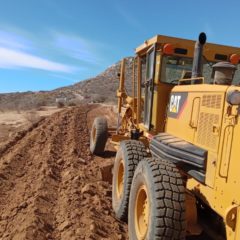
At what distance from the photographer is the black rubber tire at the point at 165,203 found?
4.54 m

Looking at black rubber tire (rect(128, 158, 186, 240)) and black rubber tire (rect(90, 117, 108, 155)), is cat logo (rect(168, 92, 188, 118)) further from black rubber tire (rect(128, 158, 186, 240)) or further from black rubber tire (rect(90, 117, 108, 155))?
black rubber tire (rect(90, 117, 108, 155))

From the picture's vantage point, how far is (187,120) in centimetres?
549

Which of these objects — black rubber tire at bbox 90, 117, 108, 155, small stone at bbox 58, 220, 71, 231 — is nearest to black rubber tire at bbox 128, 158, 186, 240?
small stone at bbox 58, 220, 71, 231

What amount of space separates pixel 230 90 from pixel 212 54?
2.94 m

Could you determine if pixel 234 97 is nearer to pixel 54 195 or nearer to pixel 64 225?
pixel 64 225

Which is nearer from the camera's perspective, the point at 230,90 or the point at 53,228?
the point at 230,90

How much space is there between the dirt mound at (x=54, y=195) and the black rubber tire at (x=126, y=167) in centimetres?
17

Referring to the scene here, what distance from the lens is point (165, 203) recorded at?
459 centimetres

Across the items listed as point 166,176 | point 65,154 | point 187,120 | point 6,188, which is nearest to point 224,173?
point 166,176

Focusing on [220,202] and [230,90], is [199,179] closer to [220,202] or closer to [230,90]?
[220,202]

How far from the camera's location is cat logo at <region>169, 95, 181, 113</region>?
602 centimetres

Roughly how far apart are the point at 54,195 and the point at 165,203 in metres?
3.15

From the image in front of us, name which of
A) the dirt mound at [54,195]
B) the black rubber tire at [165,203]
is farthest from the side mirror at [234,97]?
the dirt mound at [54,195]

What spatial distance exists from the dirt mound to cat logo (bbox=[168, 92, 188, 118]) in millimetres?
1677
